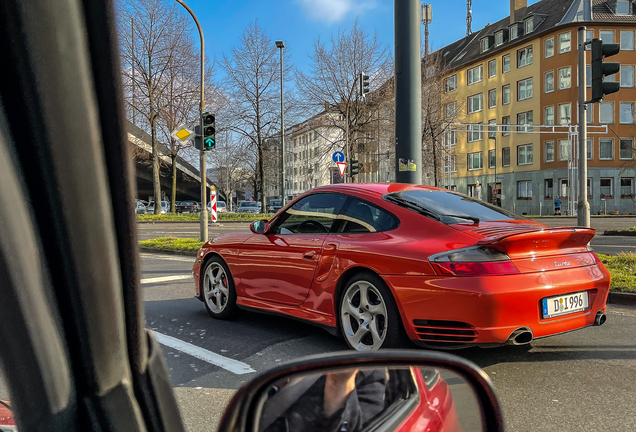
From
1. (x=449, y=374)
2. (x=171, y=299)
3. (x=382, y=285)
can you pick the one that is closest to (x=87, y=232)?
(x=449, y=374)

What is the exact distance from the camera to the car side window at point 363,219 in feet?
13.9

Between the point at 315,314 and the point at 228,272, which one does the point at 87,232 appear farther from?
the point at 228,272

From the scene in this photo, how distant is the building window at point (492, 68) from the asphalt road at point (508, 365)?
49887 millimetres

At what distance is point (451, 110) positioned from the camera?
3703 cm

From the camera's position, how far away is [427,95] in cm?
3319

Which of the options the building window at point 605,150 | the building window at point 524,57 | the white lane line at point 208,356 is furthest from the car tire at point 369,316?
the building window at point 524,57

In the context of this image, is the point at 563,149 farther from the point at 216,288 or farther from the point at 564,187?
the point at 216,288

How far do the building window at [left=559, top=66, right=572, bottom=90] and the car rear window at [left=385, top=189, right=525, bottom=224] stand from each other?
44.1 metres

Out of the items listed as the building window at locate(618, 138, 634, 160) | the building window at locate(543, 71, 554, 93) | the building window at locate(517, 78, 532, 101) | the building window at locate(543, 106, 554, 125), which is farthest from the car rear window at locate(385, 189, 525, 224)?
the building window at locate(517, 78, 532, 101)

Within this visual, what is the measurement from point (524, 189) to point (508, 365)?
47.5 metres

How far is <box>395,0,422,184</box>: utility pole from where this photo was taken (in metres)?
8.95

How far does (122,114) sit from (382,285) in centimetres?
296

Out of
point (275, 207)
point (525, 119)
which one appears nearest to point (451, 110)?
point (525, 119)

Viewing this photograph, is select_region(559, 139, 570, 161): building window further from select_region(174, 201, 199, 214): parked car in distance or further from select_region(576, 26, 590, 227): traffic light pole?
select_region(576, 26, 590, 227): traffic light pole
